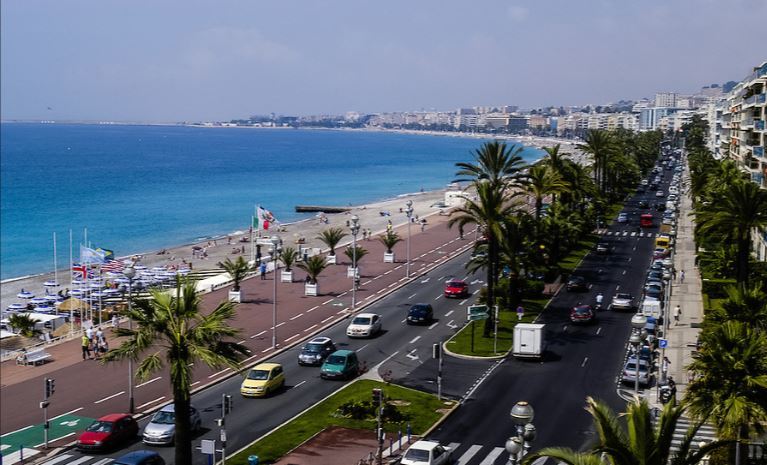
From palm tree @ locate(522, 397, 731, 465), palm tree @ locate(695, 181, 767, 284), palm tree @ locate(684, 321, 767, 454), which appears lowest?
palm tree @ locate(684, 321, 767, 454)

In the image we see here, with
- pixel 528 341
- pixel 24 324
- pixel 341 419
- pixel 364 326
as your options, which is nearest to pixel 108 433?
pixel 341 419

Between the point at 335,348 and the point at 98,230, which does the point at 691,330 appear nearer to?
the point at 335,348

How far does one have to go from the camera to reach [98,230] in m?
117

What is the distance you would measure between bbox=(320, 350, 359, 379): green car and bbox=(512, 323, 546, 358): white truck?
8.33 m

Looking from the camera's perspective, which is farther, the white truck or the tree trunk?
the white truck

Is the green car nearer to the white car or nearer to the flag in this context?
the white car

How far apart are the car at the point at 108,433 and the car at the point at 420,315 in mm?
21791

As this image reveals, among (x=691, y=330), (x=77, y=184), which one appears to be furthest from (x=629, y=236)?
(x=77, y=184)

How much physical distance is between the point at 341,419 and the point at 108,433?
879 cm

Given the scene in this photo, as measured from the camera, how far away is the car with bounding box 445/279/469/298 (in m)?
57.2

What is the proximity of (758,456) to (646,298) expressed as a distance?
28.7 m

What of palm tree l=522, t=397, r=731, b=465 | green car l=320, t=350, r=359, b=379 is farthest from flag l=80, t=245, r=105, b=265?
palm tree l=522, t=397, r=731, b=465

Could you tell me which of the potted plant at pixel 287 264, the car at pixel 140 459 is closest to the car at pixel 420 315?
the potted plant at pixel 287 264

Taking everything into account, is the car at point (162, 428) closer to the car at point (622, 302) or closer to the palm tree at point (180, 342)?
the palm tree at point (180, 342)
